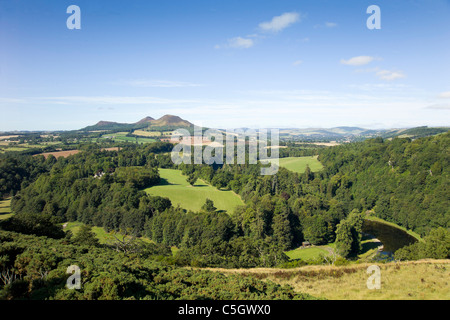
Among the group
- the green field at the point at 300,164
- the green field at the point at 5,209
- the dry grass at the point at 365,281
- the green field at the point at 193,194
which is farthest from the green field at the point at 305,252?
the green field at the point at 5,209

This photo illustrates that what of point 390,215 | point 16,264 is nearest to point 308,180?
point 390,215

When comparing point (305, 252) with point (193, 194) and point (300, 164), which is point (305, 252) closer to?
point (193, 194)

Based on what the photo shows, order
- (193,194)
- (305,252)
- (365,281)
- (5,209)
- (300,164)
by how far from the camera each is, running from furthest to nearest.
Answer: (300,164) < (193,194) < (5,209) < (305,252) < (365,281)

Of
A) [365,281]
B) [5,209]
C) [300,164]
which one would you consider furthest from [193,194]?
[300,164]

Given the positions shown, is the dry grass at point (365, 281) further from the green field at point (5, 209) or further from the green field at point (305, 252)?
the green field at point (5, 209)
